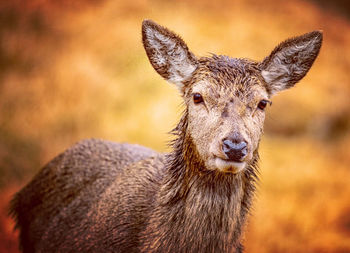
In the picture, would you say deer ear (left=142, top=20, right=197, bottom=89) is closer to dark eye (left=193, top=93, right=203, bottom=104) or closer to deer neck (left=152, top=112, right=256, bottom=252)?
dark eye (left=193, top=93, right=203, bottom=104)

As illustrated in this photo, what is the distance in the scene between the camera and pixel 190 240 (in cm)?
414

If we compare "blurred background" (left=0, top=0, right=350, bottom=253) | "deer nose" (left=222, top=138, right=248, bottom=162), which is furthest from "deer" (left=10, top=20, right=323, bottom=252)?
"blurred background" (left=0, top=0, right=350, bottom=253)

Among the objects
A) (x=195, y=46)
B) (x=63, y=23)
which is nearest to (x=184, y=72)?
(x=195, y=46)

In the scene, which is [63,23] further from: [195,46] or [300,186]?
[300,186]

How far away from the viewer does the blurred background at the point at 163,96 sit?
32.8 ft

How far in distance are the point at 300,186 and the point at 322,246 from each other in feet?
6.45

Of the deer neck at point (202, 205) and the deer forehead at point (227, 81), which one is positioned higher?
the deer forehead at point (227, 81)

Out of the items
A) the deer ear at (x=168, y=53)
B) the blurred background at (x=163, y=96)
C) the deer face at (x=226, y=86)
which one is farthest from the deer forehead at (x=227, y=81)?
the blurred background at (x=163, y=96)

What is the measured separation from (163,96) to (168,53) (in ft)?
28.8

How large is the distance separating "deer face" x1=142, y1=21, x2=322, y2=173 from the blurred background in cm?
506

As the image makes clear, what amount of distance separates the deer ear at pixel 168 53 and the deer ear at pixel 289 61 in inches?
30.3

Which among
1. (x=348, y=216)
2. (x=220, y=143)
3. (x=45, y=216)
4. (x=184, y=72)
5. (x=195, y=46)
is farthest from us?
(x=195, y=46)

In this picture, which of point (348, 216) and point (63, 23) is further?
point (63, 23)

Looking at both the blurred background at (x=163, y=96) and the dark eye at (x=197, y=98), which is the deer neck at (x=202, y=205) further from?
the blurred background at (x=163, y=96)
